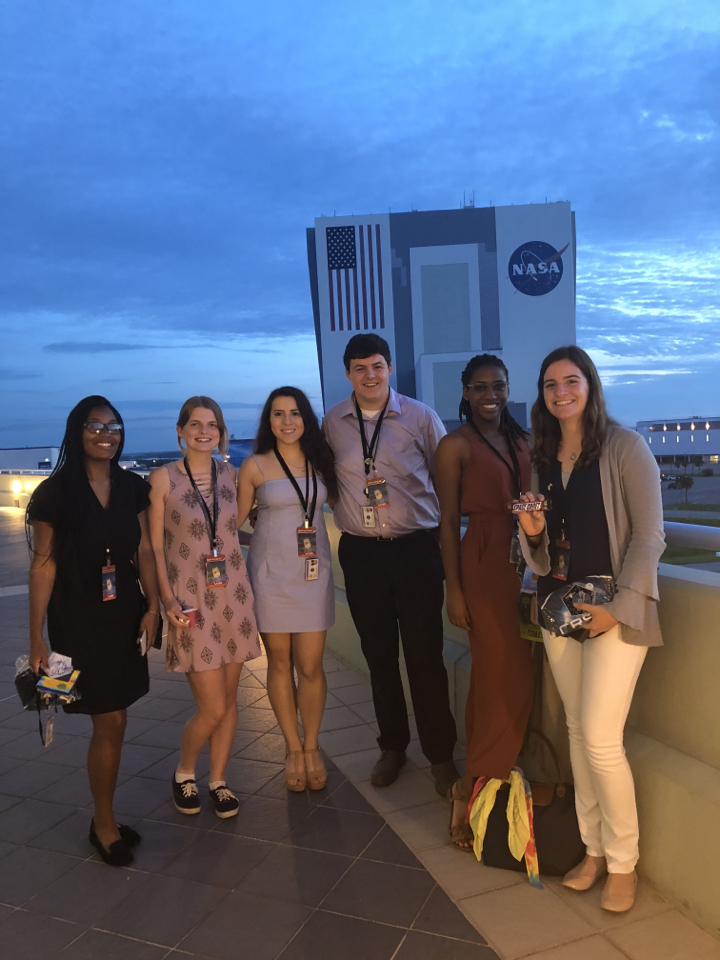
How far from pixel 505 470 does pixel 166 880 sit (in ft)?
6.60

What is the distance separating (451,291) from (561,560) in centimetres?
4202

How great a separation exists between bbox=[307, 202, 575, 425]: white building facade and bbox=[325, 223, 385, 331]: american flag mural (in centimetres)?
6

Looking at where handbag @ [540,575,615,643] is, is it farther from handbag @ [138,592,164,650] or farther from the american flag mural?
the american flag mural

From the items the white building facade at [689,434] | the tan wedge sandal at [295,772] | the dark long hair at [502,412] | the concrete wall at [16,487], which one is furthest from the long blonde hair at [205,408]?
the concrete wall at [16,487]

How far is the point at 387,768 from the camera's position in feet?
11.0

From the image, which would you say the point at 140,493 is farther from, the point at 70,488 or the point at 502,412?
the point at 502,412

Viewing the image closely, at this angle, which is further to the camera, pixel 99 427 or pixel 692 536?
pixel 99 427

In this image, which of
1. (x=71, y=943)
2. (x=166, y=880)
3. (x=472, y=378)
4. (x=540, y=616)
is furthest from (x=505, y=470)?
(x=71, y=943)

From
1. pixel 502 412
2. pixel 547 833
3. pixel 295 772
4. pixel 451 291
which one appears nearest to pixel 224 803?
pixel 295 772

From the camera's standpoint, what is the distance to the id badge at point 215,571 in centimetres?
298

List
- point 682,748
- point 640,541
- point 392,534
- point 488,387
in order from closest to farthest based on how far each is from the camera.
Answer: point 640,541
point 682,748
point 488,387
point 392,534

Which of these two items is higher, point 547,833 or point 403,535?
point 403,535

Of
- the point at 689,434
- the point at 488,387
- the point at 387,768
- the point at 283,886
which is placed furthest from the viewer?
the point at 689,434

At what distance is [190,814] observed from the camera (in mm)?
3117
